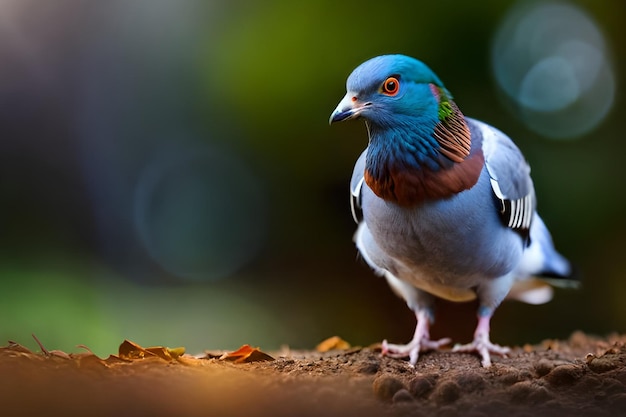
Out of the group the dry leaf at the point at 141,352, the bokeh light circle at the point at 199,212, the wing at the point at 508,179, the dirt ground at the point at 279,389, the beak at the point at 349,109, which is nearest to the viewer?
the dirt ground at the point at 279,389

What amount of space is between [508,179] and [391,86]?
641mm

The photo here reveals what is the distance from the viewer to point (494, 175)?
2.53 m

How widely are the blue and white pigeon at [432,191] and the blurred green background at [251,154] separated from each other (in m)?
1.85

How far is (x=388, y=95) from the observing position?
2318 mm

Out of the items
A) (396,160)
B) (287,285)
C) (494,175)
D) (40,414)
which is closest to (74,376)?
(40,414)

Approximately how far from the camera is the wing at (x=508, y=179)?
2.54 metres

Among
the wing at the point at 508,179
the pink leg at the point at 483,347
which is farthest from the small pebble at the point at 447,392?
the wing at the point at 508,179

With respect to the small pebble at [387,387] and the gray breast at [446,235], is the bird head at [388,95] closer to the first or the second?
the gray breast at [446,235]

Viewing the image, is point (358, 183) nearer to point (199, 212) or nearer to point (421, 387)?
point (421, 387)

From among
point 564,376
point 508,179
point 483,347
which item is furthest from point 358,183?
point 564,376

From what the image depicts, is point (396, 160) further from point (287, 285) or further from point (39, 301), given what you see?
point (287, 285)

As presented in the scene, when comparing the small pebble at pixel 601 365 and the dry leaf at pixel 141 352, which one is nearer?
the small pebble at pixel 601 365

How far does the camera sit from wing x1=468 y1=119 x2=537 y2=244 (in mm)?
2539

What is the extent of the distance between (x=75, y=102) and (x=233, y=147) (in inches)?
47.0
